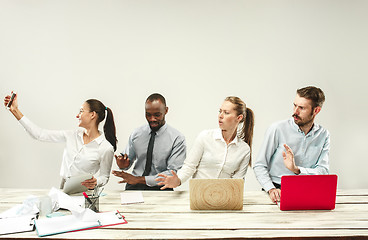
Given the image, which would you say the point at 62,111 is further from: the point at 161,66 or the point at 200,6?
the point at 200,6

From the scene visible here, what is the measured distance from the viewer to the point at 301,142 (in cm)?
267

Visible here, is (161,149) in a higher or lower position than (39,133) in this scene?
lower

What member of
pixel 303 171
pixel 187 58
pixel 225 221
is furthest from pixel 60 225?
pixel 187 58

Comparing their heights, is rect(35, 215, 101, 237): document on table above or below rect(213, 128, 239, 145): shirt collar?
below

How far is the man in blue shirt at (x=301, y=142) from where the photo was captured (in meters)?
2.63

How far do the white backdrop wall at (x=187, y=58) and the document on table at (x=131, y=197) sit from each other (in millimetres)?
1642

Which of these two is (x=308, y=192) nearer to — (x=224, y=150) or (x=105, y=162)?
(x=224, y=150)

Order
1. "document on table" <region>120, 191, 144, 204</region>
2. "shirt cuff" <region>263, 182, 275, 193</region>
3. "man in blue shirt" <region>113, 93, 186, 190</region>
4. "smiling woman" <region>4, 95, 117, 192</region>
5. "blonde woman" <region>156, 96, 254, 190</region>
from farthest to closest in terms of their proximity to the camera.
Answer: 1. "man in blue shirt" <region>113, 93, 186, 190</region>
2. "smiling woman" <region>4, 95, 117, 192</region>
3. "blonde woman" <region>156, 96, 254, 190</region>
4. "shirt cuff" <region>263, 182, 275, 193</region>
5. "document on table" <region>120, 191, 144, 204</region>

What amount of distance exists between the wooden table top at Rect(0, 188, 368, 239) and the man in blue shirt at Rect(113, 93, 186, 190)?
0.74 metres

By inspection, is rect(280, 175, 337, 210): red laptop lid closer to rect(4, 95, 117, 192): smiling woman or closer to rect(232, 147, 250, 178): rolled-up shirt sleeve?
rect(232, 147, 250, 178): rolled-up shirt sleeve

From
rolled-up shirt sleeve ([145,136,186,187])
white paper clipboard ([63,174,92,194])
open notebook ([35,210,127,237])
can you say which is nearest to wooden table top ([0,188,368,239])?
open notebook ([35,210,127,237])

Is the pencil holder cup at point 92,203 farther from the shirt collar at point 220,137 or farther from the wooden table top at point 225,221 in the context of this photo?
the shirt collar at point 220,137

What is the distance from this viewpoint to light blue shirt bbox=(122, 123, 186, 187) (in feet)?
9.94

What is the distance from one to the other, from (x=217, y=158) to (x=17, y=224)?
1.52 meters
